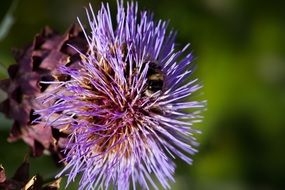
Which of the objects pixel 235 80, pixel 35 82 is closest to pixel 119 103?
pixel 35 82

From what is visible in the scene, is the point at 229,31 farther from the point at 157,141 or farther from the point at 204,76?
the point at 157,141

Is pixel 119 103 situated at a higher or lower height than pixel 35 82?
lower

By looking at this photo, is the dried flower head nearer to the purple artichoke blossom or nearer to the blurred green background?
the purple artichoke blossom

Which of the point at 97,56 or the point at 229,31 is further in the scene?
the point at 229,31

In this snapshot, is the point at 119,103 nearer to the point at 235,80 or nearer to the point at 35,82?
the point at 35,82

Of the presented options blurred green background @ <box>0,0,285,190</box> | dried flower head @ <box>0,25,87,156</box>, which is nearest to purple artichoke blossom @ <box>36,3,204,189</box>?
dried flower head @ <box>0,25,87,156</box>

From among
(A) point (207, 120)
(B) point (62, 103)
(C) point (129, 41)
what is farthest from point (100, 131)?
(A) point (207, 120)
